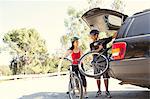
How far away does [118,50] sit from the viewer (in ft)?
16.5

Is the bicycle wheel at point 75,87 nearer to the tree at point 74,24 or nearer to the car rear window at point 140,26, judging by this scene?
the car rear window at point 140,26

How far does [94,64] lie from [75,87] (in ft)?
2.20

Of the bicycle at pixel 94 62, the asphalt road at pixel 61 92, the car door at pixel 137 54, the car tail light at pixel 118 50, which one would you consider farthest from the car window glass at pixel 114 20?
the asphalt road at pixel 61 92

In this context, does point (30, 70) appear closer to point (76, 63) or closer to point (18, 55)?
point (18, 55)

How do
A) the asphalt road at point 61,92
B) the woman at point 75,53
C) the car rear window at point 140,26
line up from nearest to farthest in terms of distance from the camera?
the car rear window at point 140,26 < the woman at point 75,53 < the asphalt road at point 61,92

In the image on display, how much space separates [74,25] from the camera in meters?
32.7

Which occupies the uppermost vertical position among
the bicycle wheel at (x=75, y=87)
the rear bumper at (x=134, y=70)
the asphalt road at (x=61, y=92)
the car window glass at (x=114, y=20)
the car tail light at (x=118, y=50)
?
the car window glass at (x=114, y=20)

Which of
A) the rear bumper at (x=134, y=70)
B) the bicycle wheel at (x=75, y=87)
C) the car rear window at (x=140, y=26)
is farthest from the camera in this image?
the bicycle wheel at (x=75, y=87)

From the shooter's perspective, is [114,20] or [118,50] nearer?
[118,50]

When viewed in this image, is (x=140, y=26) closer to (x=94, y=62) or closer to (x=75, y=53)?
(x=94, y=62)

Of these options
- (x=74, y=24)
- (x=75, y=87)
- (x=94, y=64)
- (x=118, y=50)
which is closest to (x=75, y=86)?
(x=75, y=87)

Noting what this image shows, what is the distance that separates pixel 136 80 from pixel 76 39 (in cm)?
256

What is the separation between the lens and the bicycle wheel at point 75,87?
6234mm

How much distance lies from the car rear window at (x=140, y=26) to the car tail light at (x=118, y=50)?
0.23 meters
